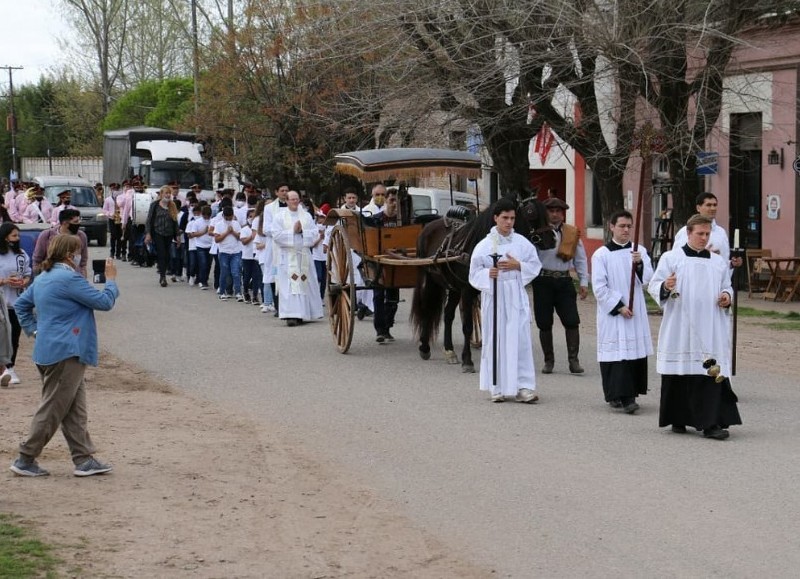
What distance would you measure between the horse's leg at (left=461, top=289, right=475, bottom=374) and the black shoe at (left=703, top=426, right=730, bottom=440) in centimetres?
398

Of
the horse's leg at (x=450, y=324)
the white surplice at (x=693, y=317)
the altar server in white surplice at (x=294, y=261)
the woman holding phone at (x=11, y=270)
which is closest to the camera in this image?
the white surplice at (x=693, y=317)

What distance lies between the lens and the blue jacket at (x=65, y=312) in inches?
340

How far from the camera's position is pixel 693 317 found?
33.5 feet

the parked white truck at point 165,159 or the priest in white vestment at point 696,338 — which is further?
the parked white truck at point 165,159

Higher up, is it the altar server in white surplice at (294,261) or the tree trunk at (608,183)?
the tree trunk at (608,183)

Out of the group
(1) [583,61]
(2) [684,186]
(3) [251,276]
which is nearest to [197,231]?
(3) [251,276]

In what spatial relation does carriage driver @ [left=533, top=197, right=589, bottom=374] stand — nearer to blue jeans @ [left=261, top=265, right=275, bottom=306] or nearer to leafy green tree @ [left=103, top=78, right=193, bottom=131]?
blue jeans @ [left=261, top=265, right=275, bottom=306]

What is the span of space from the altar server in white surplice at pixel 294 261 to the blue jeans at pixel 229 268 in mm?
4410

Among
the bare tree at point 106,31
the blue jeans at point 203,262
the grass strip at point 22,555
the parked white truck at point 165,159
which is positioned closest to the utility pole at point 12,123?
the bare tree at point 106,31

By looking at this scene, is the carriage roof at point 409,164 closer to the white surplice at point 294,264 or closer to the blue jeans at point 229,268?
the white surplice at point 294,264

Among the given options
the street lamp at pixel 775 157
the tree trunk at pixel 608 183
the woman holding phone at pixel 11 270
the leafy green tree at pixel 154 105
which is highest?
the leafy green tree at pixel 154 105

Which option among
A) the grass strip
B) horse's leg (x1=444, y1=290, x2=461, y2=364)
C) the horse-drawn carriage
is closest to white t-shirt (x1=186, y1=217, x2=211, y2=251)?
the horse-drawn carriage

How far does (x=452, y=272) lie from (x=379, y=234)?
6.52ft

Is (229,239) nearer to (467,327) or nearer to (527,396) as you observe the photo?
(467,327)
